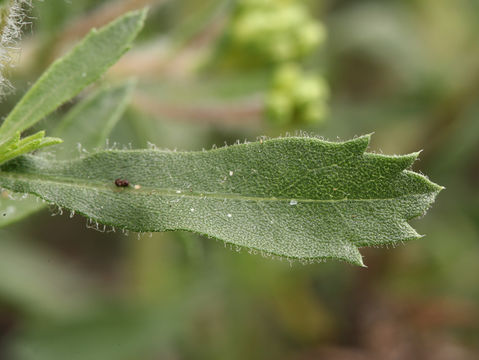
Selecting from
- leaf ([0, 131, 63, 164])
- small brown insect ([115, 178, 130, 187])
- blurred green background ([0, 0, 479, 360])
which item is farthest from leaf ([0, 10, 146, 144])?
blurred green background ([0, 0, 479, 360])

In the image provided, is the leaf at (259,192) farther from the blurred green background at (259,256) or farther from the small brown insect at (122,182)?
the blurred green background at (259,256)

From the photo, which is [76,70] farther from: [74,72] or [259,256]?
[259,256]

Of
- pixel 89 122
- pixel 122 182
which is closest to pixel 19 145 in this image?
pixel 122 182

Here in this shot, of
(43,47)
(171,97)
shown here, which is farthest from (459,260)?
(43,47)

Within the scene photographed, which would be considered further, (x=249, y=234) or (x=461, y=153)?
(x=461, y=153)

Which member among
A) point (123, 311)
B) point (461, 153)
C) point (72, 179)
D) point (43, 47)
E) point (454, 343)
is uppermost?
point (72, 179)

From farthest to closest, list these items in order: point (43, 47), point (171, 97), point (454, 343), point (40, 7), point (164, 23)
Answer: point (164, 23), point (454, 343), point (171, 97), point (43, 47), point (40, 7)

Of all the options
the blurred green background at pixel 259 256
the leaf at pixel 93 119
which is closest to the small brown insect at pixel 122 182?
the leaf at pixel 93 119

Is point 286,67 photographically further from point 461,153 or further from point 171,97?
point 461,153
